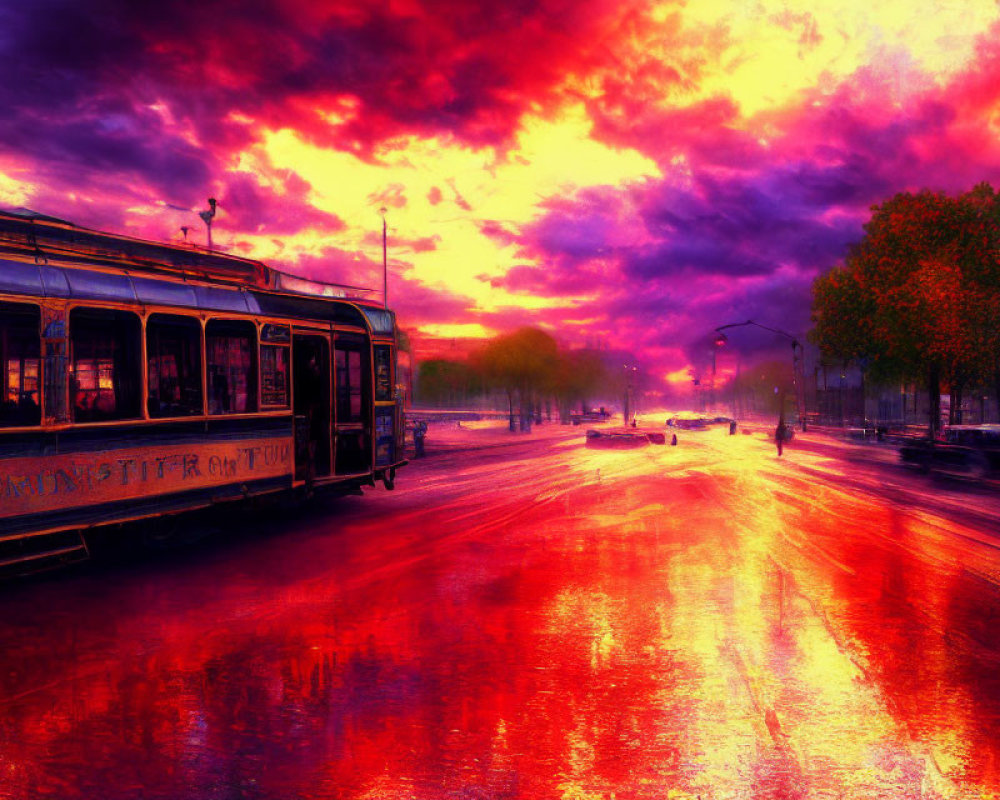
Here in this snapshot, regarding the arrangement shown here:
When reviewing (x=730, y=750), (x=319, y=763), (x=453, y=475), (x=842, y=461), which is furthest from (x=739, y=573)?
(x=842, y=461)

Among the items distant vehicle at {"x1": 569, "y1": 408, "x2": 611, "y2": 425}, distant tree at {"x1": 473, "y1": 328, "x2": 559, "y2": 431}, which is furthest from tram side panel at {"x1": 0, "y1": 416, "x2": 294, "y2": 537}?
distant vehicle at {"x1": 569, "y1": 408, "x2": 611, "y2": 425}

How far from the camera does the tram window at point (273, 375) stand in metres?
13.4

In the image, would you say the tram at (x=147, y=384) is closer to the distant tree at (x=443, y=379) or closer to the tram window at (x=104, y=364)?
the tram window at (x=104, y=364)

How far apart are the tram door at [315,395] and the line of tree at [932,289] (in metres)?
30.7

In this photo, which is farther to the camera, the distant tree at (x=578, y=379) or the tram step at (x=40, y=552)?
the distant tree at (x=578, y=379)

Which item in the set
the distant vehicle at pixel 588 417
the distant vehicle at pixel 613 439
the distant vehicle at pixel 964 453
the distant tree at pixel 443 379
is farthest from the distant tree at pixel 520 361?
the distant tree at pixel 443 379

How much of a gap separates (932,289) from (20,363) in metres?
36.7

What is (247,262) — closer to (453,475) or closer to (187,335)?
(187,335)

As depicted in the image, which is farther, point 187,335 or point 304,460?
point 304,460

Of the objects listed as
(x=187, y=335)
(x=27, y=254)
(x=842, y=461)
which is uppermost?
(x=27, y=254)

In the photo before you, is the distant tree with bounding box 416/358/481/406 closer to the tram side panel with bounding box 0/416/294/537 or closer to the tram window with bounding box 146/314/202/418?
the tram side panel with bounding box 0/416/294/537

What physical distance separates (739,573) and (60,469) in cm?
802

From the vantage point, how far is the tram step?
9102 mm

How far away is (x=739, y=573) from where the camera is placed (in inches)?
403
